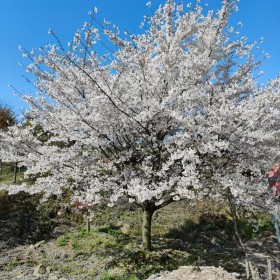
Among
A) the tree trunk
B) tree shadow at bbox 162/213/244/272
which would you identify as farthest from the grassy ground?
the tree trunk

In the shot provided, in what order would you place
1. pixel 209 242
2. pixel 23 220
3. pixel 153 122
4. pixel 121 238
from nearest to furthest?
pixel 153 122 < pixel 121 238 < pixel 209 242 < pixel 23 220

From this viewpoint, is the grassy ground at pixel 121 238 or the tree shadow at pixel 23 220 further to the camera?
the tree shadow at pixel 23 220

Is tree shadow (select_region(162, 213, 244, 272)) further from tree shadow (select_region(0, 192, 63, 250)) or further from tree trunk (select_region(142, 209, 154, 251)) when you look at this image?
tree shadow (select_region(0, 192, 63, 250))

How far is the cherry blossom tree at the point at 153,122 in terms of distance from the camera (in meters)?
7.94

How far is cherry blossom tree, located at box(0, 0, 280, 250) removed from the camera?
794 cm

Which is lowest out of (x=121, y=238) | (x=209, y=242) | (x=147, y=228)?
(x=209, y=242)

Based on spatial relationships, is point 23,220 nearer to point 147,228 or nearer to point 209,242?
point 147,228

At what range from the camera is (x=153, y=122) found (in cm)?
861

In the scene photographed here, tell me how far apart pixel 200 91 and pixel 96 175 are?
3680mm

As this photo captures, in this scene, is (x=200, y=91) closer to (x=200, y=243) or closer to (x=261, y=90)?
(x=261, y=90)

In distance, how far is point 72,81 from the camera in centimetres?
910

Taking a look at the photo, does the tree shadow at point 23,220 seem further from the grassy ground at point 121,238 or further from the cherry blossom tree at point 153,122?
the cherry blossom tree at point 153,122

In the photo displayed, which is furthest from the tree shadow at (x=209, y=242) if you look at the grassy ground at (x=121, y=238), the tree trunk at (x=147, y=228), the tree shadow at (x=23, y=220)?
the tree shadow at (x=23, y=220)

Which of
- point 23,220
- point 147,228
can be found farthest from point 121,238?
point 23,220
